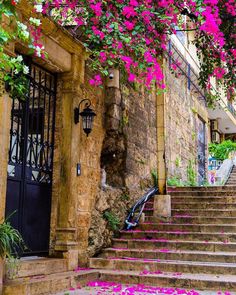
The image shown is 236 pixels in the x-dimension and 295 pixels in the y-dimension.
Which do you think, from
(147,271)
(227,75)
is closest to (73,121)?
(147,271)

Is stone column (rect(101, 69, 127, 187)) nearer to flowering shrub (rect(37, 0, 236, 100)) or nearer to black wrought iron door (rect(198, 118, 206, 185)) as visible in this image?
flowering shrub (rect(37, 0, 236, 100))

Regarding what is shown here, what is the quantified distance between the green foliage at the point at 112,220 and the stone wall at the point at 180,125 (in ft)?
14.7

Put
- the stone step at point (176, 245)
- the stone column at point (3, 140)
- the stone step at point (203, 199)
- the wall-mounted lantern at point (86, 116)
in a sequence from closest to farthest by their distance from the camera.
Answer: the stone column at point (3, 140) < the wall-mounted lantern at point (86, 116) < the stone step at point (176, 245) < the stone step at point (203, 199)

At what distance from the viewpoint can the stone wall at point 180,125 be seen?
13.2 meters

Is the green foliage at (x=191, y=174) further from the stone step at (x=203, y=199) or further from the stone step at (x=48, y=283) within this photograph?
the stone step at (x=48, y=283)

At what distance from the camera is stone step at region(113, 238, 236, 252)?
24.1 ft

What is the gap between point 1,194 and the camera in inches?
210

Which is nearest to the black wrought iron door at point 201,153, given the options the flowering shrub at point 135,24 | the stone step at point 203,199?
the stone step at point 203,199

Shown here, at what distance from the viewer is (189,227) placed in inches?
329

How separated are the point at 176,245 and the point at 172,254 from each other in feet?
1.24

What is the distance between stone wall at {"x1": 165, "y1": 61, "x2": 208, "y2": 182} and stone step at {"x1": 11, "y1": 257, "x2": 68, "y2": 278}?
6.73 meters

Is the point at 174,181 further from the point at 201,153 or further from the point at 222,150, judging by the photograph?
the point at 222,150

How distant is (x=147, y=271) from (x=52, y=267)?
5.19ft

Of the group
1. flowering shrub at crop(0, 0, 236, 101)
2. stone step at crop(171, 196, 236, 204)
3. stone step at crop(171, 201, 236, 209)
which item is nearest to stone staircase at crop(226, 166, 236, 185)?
stone step at crop(171, 196, 236, 204)
